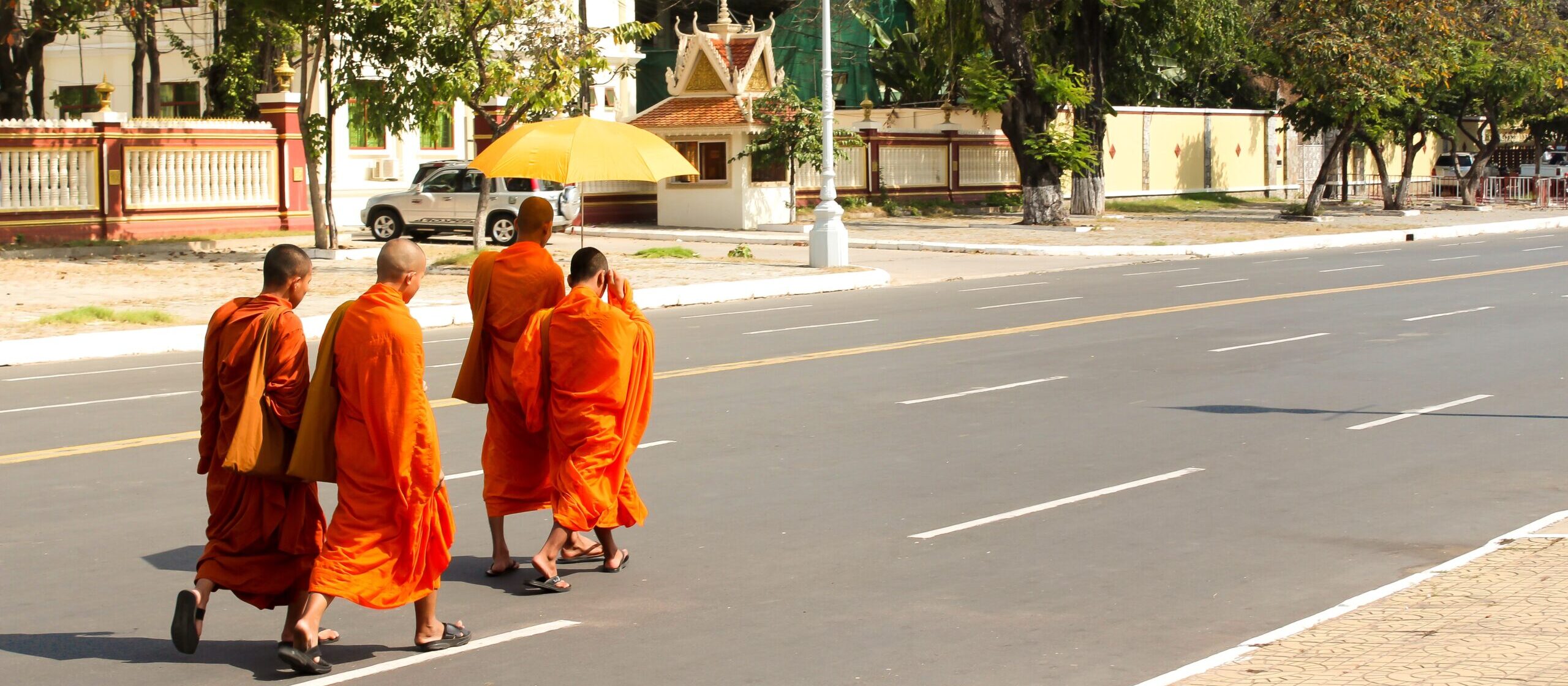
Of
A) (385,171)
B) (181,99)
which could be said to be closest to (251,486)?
(385,171)

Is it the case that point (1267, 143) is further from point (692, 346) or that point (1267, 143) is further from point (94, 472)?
point (94, 472)

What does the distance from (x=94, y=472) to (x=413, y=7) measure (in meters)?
18.2

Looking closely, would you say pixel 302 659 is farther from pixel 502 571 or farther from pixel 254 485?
pixel 502 571

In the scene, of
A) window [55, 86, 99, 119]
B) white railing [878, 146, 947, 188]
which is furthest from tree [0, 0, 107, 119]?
white railing [878, 146, 947, 188]

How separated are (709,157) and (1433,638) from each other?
33.8 meters

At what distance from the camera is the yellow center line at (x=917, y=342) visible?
1059 cm

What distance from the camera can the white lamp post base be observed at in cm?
2730

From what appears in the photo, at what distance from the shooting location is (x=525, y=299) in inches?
301

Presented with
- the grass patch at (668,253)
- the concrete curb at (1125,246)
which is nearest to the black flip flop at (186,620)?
the grass patch at (668,253)

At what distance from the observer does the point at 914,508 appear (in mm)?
8797

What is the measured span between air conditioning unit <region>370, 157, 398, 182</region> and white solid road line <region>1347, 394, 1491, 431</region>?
3164cm

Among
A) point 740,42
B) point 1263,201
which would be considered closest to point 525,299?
point 740,42

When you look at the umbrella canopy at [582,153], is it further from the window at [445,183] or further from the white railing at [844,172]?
the white railing at [844,172]

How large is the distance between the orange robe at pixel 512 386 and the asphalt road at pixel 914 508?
0.42m
